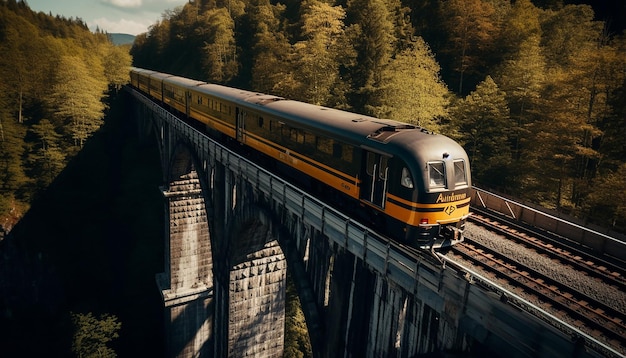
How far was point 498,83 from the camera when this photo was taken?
3262 cm

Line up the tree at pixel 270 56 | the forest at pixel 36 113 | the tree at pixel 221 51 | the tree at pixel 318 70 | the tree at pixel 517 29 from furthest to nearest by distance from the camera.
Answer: the tree at pixel 221 51, the forest at pixel 36 113, the tree at pixel 270 56, the tree at pixel 517 29, the tree at pixel 318 70

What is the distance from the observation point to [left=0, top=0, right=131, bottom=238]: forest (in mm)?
42188

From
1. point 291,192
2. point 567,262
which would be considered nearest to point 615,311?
point 567,262

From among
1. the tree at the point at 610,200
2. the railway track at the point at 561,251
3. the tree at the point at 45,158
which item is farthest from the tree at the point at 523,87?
the tree at the point at 45,158

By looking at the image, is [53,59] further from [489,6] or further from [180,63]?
[489,6]

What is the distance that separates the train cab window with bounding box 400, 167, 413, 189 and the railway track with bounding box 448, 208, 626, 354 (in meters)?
2.78

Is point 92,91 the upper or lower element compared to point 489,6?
lower

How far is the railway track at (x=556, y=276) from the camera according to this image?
8227 millimetres

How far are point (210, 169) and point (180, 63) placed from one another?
259 feet

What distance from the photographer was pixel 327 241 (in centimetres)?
1166

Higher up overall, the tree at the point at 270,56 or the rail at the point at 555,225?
the tree at the point at 270,56

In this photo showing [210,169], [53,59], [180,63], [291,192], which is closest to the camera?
[291,192]

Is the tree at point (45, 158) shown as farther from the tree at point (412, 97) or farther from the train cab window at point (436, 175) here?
the train cab window at point (436, 175)

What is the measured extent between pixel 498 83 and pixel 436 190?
2705cm
